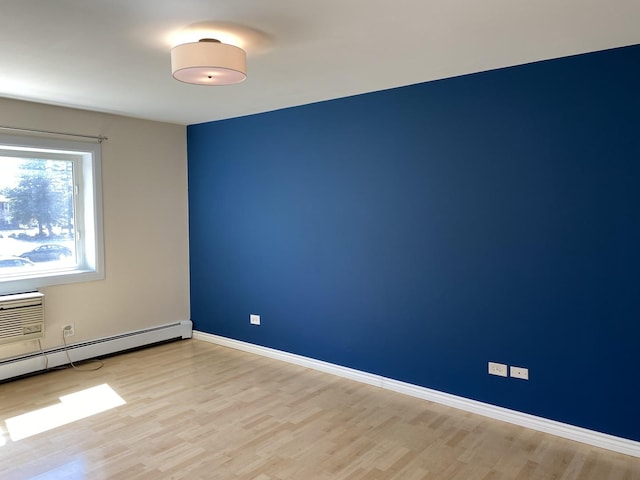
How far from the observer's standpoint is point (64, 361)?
14.1ft

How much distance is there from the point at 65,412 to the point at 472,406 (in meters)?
2.89

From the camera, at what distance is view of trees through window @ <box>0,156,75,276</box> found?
161 inches

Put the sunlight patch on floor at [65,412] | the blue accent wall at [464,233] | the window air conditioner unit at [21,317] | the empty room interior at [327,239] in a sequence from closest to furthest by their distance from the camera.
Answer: the empty room interior at [327,239]
the blue accent wall at [464,233]
the sunlight patch on floor at [65,412]
the window air conditioner unit at [21,317]

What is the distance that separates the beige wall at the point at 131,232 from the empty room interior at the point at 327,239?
2 centimetres

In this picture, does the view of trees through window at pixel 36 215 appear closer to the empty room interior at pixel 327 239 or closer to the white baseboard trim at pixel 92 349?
the empty room interior at pixel 327 239

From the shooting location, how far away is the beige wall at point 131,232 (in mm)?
4301

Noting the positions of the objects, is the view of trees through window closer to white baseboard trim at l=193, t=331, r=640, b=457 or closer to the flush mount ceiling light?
white baseboard trim at l=193, t=331, r=640, b=457

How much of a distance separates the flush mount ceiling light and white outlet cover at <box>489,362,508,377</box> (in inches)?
97.6

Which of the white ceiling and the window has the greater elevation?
the white ceiling

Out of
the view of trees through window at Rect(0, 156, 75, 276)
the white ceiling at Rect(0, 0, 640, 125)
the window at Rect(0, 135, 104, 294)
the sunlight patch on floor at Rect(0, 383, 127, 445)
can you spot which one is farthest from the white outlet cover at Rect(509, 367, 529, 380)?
the view of trees through window at Rect(0, 156, 75, 276)

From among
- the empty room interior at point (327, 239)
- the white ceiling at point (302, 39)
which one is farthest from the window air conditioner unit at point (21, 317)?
the white ceiling at point (302, 39)

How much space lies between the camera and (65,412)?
3.37 metres

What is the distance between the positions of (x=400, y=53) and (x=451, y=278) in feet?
5.21

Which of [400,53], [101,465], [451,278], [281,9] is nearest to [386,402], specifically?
[451,278]
